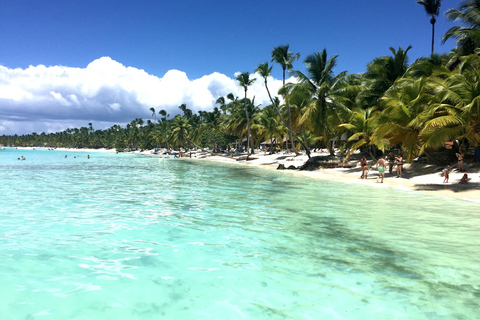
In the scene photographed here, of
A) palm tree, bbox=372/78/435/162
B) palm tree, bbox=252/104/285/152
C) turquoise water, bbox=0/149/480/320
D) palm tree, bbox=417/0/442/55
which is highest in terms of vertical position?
palm tree, bbox=417/0/442/55

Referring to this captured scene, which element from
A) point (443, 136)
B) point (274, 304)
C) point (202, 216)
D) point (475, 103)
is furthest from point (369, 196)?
point (274, 304)

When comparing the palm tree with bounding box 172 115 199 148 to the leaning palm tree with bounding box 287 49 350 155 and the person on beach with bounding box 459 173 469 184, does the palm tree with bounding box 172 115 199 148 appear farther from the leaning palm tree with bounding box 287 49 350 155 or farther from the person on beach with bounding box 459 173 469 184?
the person on beach with bounding box 459 173 469 184

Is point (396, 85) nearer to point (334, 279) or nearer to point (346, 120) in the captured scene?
point (346, 120)

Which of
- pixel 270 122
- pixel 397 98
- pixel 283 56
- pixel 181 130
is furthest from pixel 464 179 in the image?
pixel 181 130

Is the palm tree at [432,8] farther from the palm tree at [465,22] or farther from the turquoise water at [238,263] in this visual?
the turquoise water at [238,263]

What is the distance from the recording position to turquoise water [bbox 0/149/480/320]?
429 cm

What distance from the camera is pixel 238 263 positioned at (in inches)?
233

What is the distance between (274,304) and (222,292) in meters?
0.83

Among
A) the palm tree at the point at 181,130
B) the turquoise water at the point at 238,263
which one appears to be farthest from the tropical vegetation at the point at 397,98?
the palm tree at the point at 181,130

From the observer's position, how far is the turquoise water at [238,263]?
169 inches

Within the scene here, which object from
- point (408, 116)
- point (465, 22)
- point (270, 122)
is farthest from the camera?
point (270, 122)

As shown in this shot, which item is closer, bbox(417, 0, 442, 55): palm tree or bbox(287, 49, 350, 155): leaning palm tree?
bbox(287, 49, 350, 155): leaning palm tree

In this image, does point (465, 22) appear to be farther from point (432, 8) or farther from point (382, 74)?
point (432, 8)

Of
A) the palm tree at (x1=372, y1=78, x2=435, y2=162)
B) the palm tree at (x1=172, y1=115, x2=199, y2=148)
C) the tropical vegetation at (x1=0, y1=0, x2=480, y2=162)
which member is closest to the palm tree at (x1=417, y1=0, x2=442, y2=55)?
the tropical vegetation at (x1=0, y1=0, x2=480, y2=162)
